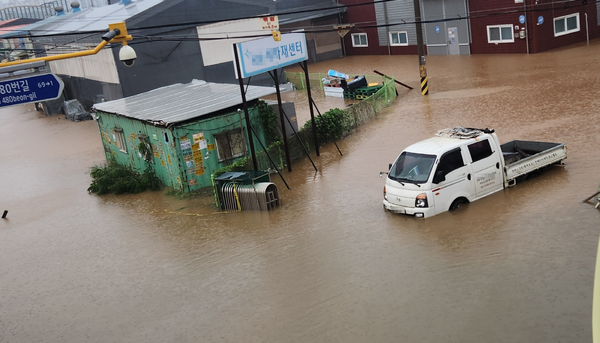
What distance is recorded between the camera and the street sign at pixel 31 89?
34.6 feet

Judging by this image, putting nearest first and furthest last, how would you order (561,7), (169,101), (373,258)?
(373,258), (169,101), (561,7)

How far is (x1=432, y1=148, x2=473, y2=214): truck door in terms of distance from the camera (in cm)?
1414

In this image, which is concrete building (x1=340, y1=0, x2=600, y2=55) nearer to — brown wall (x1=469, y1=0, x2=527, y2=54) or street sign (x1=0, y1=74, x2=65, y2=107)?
brown wall (x1=469, y1=0, x2=527, y2=54)

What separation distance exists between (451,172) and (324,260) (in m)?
3.73

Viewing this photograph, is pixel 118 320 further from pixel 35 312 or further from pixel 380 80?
pixel 380 80

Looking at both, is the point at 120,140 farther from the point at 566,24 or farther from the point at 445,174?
the point at 566,24

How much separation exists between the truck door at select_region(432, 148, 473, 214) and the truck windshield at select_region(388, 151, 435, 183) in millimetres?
272

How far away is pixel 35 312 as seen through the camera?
12953mm

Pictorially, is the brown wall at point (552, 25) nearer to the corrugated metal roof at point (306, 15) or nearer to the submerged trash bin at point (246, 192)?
the corrugated metal roof at point (306, 15)

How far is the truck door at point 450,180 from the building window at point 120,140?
561 inches

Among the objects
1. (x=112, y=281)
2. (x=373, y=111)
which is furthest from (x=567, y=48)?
(x=112, y=281)

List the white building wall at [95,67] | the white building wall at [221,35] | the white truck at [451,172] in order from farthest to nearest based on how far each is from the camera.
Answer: the white building wall at [221,35], the white building wall at [95,67], the white truck at [451,172]

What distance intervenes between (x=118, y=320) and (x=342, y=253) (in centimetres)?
480

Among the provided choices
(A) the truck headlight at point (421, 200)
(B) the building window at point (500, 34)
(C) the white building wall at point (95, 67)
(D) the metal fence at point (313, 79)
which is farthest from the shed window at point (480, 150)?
(B) the building window at point (500, 34)
